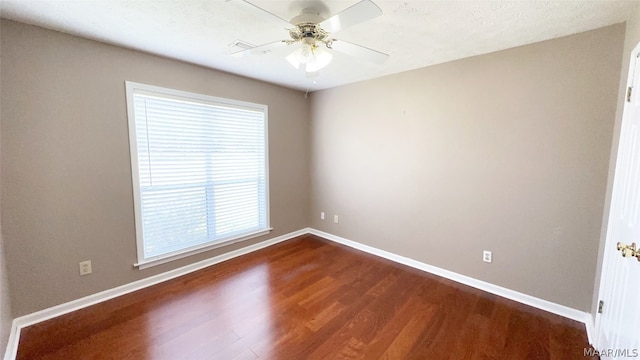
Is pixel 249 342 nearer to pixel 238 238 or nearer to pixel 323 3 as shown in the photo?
pixel 238 238

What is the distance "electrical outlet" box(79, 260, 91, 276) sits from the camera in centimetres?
215

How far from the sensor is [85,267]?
217cm

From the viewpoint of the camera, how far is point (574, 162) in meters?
1.98

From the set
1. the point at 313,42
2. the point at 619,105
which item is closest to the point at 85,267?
the point at 313,42

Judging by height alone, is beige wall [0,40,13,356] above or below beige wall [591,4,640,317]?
below

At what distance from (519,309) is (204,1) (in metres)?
3.38

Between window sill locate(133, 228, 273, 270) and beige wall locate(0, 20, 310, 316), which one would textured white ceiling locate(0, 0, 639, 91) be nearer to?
beige wall locate(0, 20, 310, 316)

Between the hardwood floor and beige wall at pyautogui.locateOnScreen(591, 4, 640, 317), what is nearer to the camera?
beige wall at pyautogui.locateOnScreen(591, 4, 640, 317)

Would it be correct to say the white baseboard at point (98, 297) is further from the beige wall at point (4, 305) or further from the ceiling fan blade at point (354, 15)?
the ceiling fan blade at point (354, 15)

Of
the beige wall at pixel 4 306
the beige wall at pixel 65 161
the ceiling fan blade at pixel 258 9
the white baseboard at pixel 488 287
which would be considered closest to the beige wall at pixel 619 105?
the white baseboard at pixel 488 287

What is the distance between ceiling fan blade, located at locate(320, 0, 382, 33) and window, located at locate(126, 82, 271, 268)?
1.97 metres

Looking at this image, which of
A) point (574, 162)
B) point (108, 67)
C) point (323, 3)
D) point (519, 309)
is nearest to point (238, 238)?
point (108, 67)

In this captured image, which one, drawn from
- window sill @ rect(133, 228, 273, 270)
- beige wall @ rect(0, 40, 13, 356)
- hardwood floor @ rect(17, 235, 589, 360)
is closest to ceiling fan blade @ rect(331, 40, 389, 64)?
hardwood floor @ rect(17, 235, 589, 360)

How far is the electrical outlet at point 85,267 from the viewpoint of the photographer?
84.7 inches
